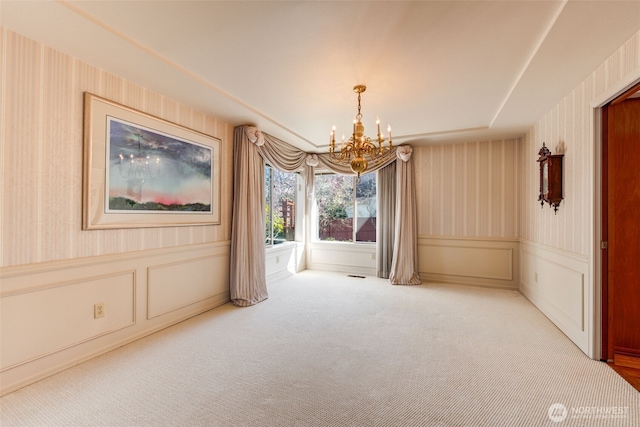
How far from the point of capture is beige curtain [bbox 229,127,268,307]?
376 cm

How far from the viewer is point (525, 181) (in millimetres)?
4219

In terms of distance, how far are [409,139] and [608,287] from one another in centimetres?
310

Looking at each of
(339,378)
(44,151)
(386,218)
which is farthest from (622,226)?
(44,151)

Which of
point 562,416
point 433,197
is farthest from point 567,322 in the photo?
point 433,197

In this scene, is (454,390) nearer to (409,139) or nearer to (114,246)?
(114,246)

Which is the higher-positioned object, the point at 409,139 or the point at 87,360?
the point at 409,139

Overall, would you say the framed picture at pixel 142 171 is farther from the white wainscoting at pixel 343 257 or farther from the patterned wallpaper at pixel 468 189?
the patterned wallpaper at pixel 468 189

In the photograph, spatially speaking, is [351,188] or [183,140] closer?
[183,140]

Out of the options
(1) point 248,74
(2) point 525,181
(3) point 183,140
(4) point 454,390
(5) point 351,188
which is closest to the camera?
(4) point 454,390

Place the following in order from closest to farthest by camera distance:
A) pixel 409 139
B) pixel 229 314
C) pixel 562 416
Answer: pixel 562 416, pixel 229 314, pixel 409 139
